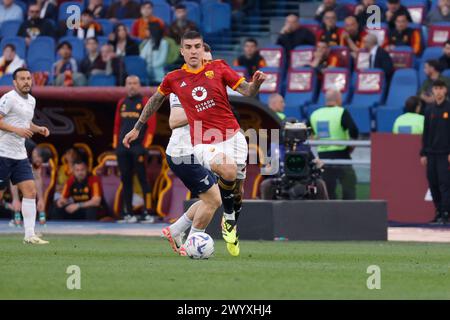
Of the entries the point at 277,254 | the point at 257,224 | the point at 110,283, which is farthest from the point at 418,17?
the point at 110,283

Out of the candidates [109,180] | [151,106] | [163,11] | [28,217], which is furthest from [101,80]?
[151,106]

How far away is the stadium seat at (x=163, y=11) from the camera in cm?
2719

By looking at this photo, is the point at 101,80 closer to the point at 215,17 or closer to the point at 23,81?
the point at 215,17

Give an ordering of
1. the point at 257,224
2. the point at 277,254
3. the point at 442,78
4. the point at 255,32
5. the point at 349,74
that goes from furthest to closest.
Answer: the point at 255,32 → the point at 349,74 → the point at 442,78 → the point at 257,224 → the point at 277,254

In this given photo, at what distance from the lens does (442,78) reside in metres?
22.4

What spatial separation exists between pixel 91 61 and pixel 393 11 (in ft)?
19.3

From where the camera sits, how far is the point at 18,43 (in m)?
27.7

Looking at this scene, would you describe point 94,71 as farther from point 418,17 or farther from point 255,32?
point 418,17

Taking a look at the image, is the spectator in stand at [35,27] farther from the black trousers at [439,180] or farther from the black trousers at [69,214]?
the black trousers at [439,180]

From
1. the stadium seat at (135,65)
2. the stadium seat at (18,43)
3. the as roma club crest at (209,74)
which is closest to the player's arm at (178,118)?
the as roma club crest at (209,74)

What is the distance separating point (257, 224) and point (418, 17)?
8805mm

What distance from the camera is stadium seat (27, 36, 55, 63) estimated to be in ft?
89.9

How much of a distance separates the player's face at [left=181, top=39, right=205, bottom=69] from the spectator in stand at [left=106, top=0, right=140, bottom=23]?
14.4 meters

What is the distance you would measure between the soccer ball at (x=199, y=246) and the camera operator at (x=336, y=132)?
24.8 feet
